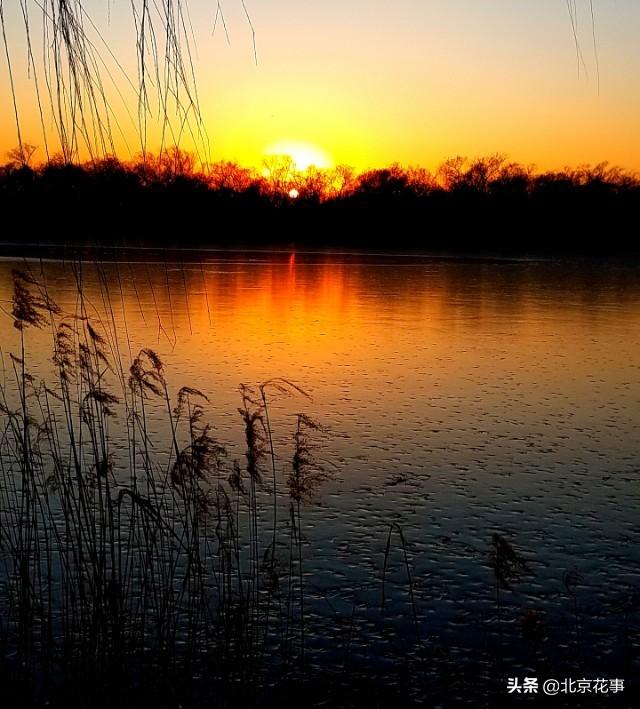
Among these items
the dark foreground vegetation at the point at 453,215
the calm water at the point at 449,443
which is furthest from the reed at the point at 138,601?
the dark foreground vegetation at the point at 453,215

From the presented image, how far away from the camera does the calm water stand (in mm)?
3115

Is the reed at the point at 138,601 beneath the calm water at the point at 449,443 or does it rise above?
above

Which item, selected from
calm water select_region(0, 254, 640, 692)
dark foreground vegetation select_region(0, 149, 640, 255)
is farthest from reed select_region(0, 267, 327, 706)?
dark foreground vegetation select_region(0, 149, 640, 255)

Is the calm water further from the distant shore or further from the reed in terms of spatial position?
the distant shore

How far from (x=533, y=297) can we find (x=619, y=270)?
9.37 meters

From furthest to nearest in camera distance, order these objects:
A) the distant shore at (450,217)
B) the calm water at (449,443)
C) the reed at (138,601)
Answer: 1. the distant shore at (450,217)
2. the calm water at (449,443)
3. the reed at (138,601)

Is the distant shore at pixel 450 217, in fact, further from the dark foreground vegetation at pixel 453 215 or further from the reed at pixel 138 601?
the reed at pixel 138 601

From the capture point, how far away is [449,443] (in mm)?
5309

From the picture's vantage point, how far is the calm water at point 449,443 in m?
3.12

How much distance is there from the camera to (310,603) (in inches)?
123

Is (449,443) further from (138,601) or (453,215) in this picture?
(453,215)

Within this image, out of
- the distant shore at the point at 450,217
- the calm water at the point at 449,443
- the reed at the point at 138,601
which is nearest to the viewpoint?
the reed at the point at 138,601

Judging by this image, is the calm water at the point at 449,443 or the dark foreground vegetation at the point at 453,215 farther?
the dark foreground vegetation at the point at 453,215

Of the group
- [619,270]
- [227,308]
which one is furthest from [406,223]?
[227,308]
